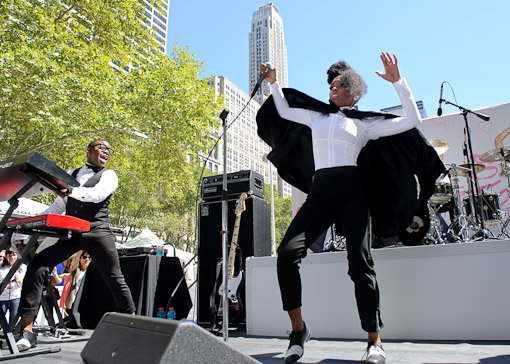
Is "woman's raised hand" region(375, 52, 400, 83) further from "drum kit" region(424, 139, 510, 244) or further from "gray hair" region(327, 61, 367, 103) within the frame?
"drum kit" region(424, 139, 510, 244)

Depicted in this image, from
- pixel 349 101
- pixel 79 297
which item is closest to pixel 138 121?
pixel 79 297

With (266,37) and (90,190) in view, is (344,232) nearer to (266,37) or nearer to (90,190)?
(90,190)

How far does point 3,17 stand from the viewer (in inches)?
368

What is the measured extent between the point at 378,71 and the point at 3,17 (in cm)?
1077

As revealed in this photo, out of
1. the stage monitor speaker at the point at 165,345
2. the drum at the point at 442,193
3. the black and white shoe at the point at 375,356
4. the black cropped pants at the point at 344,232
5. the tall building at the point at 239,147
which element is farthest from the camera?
the tall building at the point at 239,147

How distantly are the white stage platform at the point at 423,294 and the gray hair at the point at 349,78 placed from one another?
128 centimetres

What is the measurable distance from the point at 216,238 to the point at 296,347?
8.67 ft

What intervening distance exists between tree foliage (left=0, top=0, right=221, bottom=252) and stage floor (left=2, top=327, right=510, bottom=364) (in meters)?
7.73


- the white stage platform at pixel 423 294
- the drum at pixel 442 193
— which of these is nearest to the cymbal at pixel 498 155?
the drum at pixel 442 193

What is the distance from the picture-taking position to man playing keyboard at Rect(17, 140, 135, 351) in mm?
2676

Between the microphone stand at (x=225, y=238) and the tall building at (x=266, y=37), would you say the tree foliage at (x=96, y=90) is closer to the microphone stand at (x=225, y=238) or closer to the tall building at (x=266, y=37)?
the microphone stand at (x=225, y=238)

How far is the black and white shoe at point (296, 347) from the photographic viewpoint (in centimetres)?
191

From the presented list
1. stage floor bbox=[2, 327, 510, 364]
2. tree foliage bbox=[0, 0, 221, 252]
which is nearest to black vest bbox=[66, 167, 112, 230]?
stage floor bbox=[2, 327, 510, 364]

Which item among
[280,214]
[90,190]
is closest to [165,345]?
[90,190]
